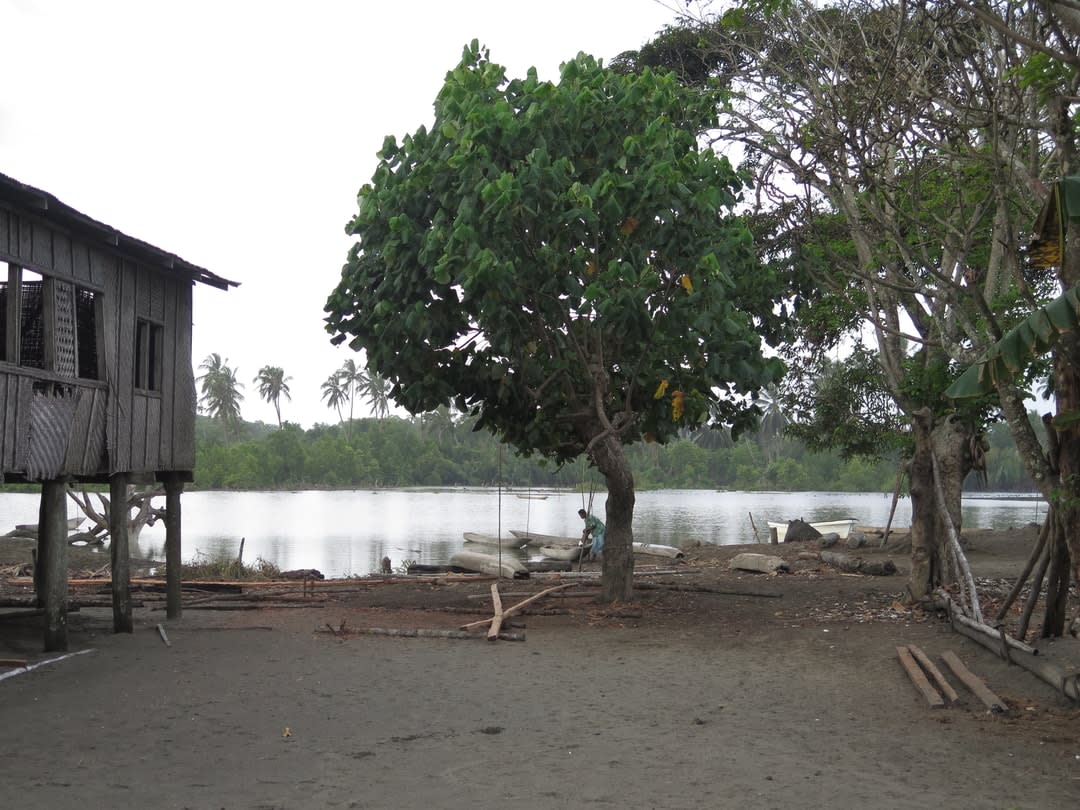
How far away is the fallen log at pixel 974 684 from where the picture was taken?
806 centimetres

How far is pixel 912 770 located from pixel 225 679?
6.26 meters

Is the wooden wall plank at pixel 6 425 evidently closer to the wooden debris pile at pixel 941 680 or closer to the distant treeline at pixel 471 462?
the wooden debris pile at pixel 941 680

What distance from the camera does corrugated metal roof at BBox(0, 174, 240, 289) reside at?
9.75m

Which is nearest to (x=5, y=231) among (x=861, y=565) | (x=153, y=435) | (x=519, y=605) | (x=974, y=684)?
(x=153, y=435)

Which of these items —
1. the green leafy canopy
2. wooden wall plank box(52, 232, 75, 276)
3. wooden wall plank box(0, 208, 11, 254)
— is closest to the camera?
wooden wall plank box(0, 208, 11, 254)

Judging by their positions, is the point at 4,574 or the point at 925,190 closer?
the point at 925,190

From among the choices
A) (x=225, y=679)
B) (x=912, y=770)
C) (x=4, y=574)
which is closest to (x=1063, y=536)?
(x=912, y=770)

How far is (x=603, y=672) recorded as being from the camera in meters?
10.2

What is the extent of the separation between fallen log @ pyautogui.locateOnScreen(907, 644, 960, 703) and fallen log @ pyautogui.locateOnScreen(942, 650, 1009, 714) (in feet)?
0.43

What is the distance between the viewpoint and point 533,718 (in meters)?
8.24

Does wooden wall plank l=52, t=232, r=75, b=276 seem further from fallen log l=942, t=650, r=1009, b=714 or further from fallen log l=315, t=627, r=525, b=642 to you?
fallen log l=942, t=650, r=1009, b=714

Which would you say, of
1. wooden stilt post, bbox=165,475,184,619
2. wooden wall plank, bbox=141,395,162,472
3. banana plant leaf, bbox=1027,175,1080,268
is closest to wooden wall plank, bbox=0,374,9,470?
wooden wall plank, bbox=141,395,162,472

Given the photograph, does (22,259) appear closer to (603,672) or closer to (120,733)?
(120,733)

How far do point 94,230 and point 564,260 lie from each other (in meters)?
5.26
